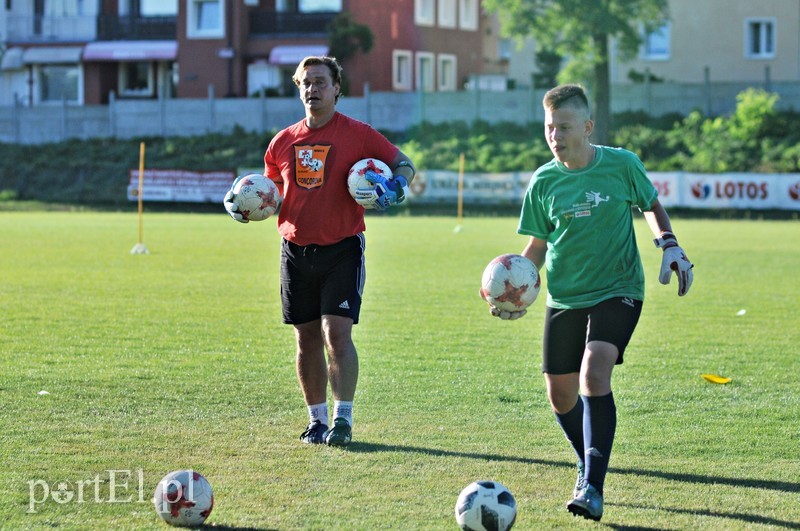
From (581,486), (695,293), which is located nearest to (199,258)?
(695,293)

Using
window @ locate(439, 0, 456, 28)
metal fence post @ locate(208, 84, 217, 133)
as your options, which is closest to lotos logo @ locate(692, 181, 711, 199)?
metal fence post @ locate(208, 84, 217, 133)

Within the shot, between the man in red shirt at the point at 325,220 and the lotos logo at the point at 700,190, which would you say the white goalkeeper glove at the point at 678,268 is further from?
the lotos logo at the point at 700,190

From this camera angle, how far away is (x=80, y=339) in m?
11.8

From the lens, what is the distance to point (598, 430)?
6168 mm

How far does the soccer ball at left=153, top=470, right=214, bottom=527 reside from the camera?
561 centimetres

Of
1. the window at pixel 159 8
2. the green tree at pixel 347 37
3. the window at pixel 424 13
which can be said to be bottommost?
the green tree at pixel 347 37

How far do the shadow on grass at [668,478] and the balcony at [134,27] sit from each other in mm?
52292

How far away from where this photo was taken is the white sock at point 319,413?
7.81 meters

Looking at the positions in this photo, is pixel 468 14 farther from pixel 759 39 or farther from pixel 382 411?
pixel 382 411

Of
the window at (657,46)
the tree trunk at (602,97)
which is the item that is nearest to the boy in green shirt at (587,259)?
the tree trunk at (602,97)

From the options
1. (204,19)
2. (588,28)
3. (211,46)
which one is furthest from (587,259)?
(204,19)

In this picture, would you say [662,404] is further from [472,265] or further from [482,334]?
[472,265]

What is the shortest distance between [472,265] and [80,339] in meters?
9.89

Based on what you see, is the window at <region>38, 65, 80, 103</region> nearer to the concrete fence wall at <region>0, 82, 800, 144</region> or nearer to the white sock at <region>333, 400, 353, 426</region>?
the concrete fence wall at <region>0, 82, 800, 144</region>
